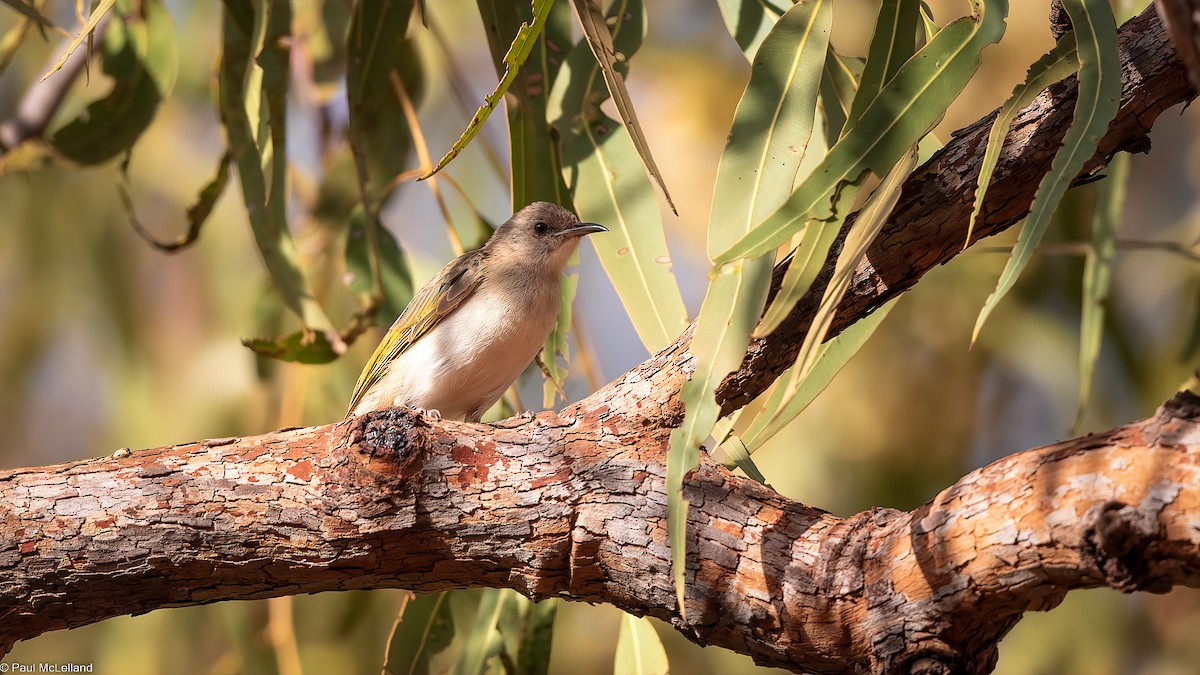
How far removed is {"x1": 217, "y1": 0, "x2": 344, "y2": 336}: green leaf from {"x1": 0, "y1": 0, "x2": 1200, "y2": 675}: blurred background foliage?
37 centimetres

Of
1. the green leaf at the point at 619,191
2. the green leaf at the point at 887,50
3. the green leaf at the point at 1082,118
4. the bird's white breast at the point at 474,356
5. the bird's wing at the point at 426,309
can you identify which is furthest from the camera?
the bird's wing at the point at 426,309

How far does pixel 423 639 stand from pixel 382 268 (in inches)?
53.0

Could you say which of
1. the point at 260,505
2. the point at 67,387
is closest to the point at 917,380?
the point at 260,505

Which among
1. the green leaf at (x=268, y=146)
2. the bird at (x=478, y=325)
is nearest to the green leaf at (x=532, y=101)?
the bird at (x=478, y=325)

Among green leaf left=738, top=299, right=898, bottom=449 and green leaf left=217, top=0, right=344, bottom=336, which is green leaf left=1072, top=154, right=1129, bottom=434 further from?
green leaf left=217, top=0, right=344, bottom=336

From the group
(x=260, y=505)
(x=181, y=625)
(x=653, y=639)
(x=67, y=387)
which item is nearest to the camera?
(x=260, y=505)

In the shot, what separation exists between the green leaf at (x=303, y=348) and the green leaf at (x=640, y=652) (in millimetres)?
→ 1302

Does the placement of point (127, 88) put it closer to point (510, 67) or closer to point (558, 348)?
point (558, 348)

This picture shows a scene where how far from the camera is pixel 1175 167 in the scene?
6457mm

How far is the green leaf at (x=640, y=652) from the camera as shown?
319cm

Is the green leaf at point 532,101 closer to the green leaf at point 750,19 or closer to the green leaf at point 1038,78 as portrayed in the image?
the green leaf at point 750,19

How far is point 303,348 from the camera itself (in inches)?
143

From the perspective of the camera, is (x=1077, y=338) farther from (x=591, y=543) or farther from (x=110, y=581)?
(x=110, y=581)

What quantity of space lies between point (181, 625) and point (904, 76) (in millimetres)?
3960
